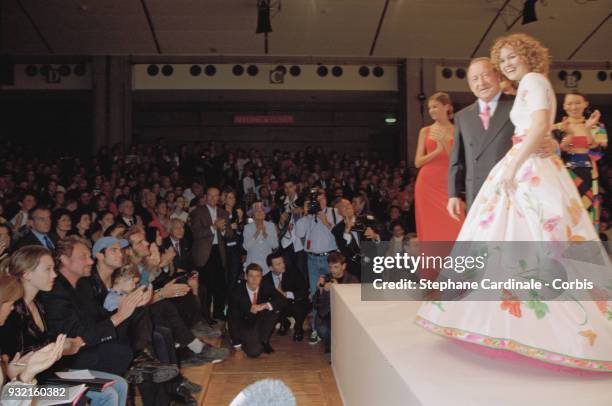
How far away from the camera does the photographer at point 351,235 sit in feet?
17.5

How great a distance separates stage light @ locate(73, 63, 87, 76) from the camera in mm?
12172

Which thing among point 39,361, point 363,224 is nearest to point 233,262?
point 363,224

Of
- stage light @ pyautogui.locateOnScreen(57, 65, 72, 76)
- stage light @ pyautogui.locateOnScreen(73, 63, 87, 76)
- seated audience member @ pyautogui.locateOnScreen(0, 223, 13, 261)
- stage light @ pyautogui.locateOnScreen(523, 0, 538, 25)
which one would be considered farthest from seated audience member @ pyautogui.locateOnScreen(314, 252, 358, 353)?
stage light @ pyautogui.locateOnScreen(57, 65, 72, 76)

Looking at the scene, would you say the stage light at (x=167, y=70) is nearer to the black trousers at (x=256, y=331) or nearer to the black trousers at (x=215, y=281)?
the black trousers at (x=215, y=281)

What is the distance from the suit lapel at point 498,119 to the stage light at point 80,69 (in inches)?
459

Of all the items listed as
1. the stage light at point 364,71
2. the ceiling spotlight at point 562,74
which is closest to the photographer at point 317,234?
the stage light at point 364,71

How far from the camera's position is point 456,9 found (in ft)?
33.4

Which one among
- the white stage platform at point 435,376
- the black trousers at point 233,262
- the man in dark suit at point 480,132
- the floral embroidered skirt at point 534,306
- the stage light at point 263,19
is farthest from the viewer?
the stage light at point 263,19

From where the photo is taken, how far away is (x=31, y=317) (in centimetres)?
236

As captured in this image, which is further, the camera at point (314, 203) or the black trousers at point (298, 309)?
the camera at point (314, 203)

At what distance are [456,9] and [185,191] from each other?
19.9ft

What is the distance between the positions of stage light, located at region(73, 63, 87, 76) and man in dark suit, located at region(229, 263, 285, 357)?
9206mm

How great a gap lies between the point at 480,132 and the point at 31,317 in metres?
2.09

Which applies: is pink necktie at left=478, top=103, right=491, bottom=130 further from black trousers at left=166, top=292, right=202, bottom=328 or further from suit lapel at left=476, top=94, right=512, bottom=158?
black trousers at left=166, top=292, right=202, bottom=328
